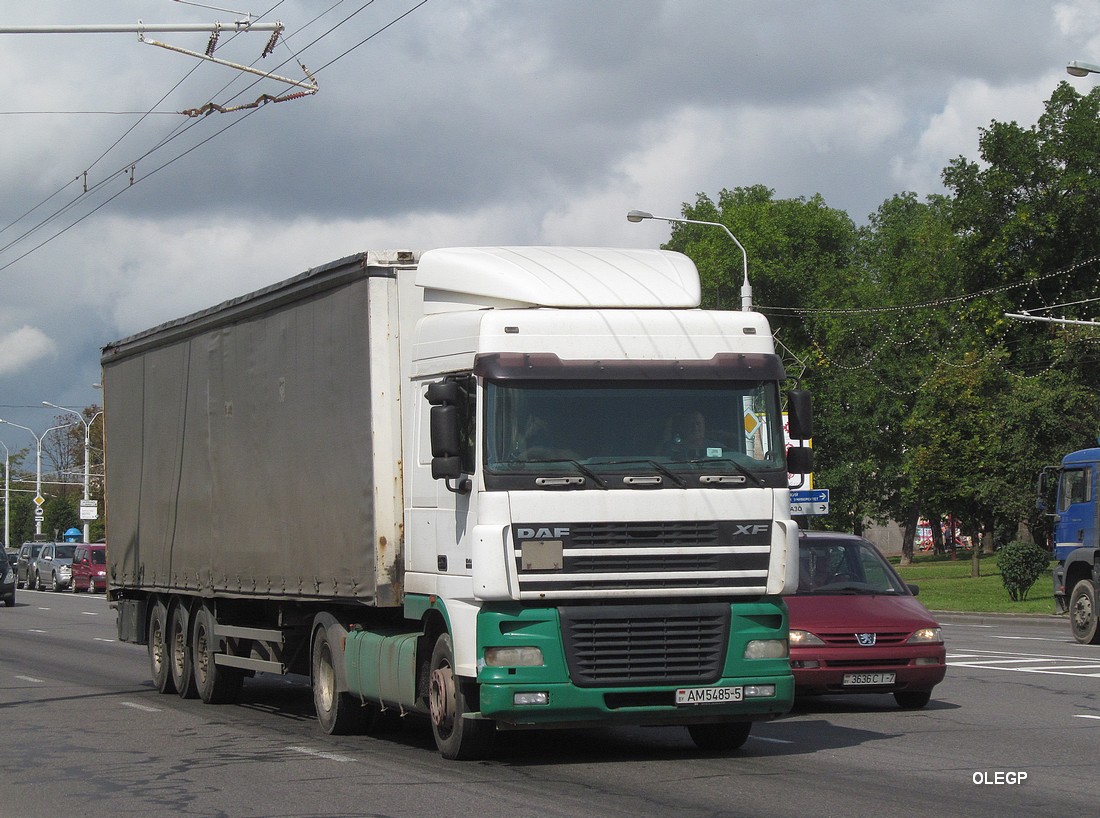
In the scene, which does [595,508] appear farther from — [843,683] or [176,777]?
[843,683]

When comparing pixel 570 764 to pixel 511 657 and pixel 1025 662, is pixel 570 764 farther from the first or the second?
pixel 1025 662

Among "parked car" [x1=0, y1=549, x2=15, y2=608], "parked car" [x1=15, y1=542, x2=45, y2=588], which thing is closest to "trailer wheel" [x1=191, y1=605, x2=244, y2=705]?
"parked car" [x1=0, y1=549, x2=15, y2=608]

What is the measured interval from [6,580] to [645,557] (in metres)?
38.6

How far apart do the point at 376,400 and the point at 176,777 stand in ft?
10.2

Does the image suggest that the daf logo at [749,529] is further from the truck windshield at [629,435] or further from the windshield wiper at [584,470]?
the windshield wiper at [584,470]

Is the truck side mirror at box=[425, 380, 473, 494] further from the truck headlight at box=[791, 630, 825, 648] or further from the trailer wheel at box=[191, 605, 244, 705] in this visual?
the trailer wheel at box=[191, 605, 244, 705]

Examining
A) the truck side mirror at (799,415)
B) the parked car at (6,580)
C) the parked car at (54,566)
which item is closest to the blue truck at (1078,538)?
the truck side mirror at (799,415)

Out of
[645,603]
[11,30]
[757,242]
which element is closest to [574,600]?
[645,603]

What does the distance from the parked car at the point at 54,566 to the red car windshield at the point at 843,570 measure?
49.3 metres

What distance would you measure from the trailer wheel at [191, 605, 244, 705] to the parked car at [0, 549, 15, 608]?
30.3m

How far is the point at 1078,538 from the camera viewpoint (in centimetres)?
2477

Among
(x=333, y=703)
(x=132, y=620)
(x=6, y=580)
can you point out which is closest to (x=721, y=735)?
(x=333, y=703)

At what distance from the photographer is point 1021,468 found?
144 ft

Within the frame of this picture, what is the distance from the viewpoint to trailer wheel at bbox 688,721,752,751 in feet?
39.3
